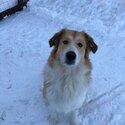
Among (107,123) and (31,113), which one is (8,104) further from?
(107,123)

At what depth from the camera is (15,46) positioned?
5.47 meters

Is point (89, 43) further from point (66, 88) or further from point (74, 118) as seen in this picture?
point (74, 118)

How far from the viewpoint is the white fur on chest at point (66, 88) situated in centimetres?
379

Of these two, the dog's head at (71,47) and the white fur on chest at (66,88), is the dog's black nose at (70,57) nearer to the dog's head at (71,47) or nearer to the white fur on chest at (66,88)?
the dog's head at (71,47)

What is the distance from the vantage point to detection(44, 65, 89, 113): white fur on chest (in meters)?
3.79

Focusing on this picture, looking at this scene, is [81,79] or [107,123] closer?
[81,79]

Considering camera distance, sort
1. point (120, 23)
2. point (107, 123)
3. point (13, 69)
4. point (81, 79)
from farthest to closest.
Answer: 1. point (120, 23)
2. point (13, 69)
3. point (107, 123)
4. point (81, 79)

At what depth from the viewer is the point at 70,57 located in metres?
3.46

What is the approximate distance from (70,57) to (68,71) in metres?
0.34

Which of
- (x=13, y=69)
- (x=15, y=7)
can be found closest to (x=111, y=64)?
(x=13, y=69)

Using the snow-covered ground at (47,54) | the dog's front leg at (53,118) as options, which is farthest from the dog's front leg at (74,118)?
the dog's front leg at (53,118)

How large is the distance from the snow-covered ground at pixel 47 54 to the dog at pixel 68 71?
0.40 metres

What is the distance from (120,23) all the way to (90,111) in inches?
94.6

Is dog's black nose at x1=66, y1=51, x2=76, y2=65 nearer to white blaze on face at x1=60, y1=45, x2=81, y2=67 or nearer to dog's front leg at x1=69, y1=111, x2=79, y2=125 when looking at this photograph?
white blaze on face at x1=60, y1=45, x2=81, y2=67
